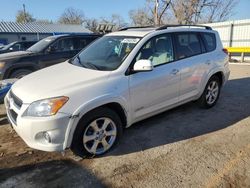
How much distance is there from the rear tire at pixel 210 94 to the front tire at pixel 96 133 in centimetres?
242

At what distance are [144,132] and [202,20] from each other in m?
38.7

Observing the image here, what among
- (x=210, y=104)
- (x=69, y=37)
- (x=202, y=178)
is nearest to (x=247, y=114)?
(x=210, y=104)

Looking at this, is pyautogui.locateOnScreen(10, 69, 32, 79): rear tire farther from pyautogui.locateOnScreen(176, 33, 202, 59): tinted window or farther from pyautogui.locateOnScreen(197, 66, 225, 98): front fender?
pyautogui.locateOnScreen(197, 66, 225, 98): front fender

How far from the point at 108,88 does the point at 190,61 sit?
6.64ft

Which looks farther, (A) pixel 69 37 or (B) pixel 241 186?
(A) pixel 69 37

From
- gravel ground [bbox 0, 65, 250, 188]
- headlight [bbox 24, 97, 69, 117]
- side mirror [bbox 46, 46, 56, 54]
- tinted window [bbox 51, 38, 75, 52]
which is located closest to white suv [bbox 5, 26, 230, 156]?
headlight [bbox 24, 97, 69, 117]

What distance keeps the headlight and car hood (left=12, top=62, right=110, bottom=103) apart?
7cm

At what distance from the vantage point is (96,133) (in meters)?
3.45

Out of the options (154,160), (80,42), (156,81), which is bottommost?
(154,160)

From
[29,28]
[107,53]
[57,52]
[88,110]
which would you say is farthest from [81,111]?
[29,28]

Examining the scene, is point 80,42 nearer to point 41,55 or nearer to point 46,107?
point 41,55

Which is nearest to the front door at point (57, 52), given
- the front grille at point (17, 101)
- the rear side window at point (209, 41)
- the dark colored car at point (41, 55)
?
the dark colored car at point (41, 55)

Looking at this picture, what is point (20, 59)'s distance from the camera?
7.13 metres

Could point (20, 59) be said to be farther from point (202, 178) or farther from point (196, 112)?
point (202, 178)
